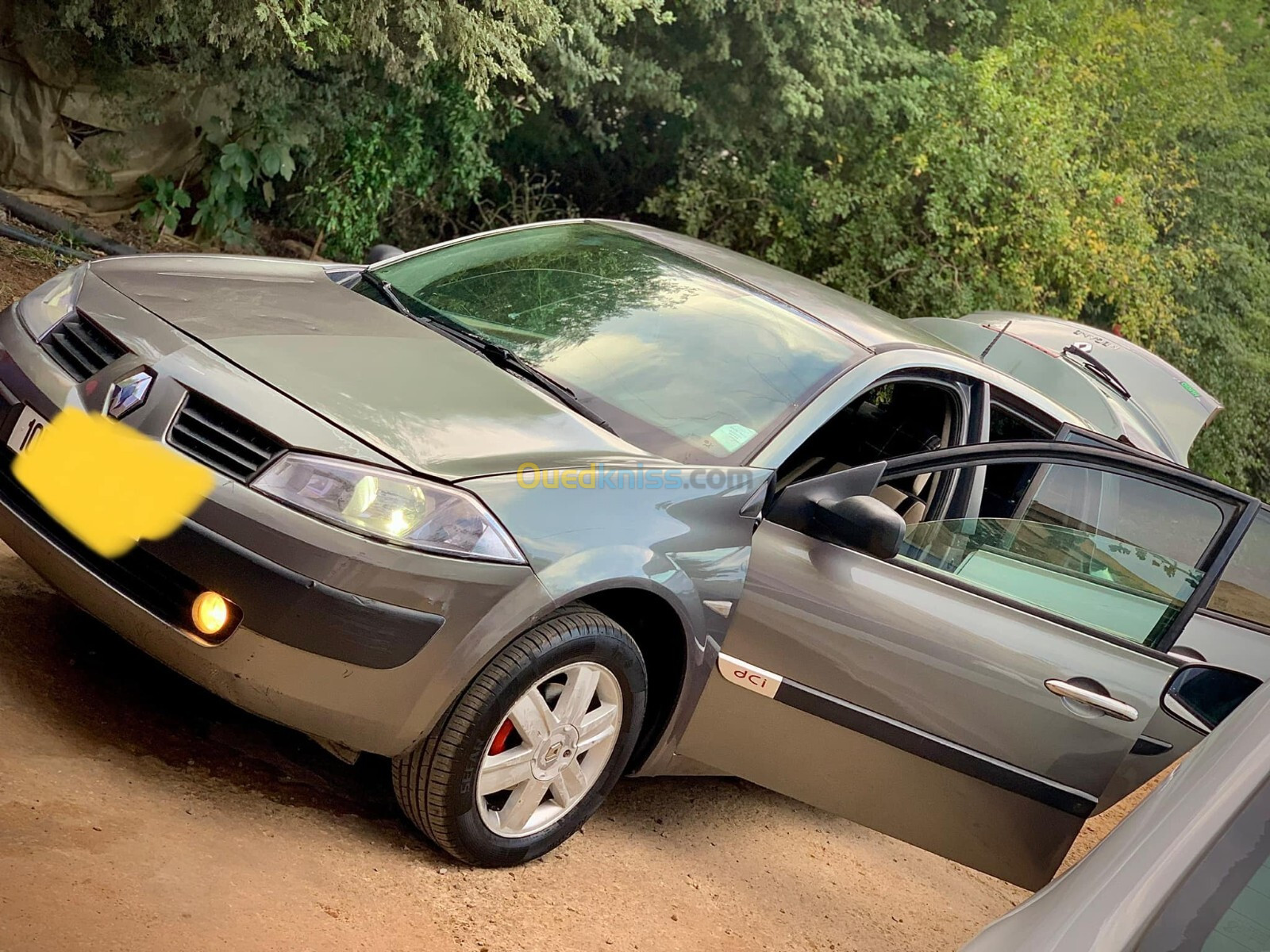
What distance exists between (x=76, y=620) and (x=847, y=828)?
2.54 meters

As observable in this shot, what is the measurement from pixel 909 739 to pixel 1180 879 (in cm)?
187

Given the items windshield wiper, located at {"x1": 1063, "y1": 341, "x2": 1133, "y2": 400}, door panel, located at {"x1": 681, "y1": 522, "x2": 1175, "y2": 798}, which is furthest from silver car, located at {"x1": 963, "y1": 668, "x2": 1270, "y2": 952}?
windshield wiper, located at {"x1": 1063, "y1": 341, "x2": 1133, "y2": 400}

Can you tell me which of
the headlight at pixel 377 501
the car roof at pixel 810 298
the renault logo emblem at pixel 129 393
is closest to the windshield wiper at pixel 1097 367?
the car roof at pixel 810 298

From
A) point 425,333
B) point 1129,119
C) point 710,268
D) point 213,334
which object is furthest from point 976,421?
point 1129,119

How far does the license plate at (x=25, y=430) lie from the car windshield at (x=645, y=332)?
3.73ft

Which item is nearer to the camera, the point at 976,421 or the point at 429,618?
the point at 429,618

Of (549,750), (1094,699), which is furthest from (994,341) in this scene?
(549,750)

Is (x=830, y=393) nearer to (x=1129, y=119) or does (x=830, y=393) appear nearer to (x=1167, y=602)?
(x=1167, y=602)

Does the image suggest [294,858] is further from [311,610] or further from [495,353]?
[495,353]

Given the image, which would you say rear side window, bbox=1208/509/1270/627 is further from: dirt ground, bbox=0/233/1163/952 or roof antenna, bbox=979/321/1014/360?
roof antenna, bbox=979/321/1014/360

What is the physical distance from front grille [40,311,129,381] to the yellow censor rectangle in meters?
0.17

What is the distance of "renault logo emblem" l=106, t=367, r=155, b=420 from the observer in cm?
293

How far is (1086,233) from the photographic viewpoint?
1205cm

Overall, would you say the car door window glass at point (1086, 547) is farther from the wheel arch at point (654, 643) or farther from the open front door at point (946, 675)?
the wheel arch at point (654, 643)
